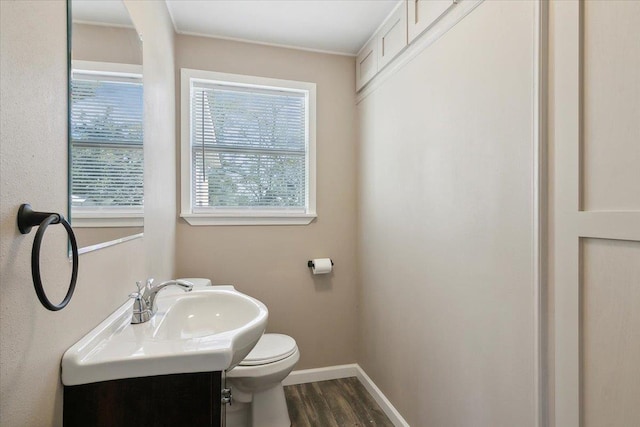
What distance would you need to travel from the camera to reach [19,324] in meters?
0.61

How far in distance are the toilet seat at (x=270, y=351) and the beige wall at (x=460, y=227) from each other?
25.6 inches

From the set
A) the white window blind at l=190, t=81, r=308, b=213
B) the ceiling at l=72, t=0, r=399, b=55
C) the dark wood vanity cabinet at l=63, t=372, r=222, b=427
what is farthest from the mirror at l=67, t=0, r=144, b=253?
the white window blind at l=190, t=81, r=308, b=213

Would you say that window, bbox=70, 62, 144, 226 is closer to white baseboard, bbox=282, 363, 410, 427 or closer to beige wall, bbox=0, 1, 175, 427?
beige wall, bbox=0, 1, 175, 427

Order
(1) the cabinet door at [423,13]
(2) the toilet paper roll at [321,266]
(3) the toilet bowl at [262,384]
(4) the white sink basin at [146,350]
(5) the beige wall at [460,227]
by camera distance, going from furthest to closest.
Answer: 1. (2) the toilet paper roll at [321,266]
2. (3) the toilet bowl at [262,384]
3. (1) the cabinet door at [423,13]
4. (5) the beige wall at [460,227]
5. (4) the white sink basin at [146,350]

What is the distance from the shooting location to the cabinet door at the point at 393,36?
5.96 feet

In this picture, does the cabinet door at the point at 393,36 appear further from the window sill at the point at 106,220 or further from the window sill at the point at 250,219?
the window sill at the point at 106,220

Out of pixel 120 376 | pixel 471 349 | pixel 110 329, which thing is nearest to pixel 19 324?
pixel 120 376

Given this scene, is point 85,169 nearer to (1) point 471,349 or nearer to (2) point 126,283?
(2) point 126,283

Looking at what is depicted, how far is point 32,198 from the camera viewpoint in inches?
25.9

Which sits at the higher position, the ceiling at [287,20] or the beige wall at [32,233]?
the ceiling at [287,20]

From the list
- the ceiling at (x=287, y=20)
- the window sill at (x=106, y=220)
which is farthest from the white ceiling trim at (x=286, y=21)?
the window sill at (x=106, y=220)

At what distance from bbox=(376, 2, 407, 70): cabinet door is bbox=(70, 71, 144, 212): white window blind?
138cm

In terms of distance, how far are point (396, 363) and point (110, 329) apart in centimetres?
156

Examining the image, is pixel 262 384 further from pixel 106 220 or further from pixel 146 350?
pixel 106 220
